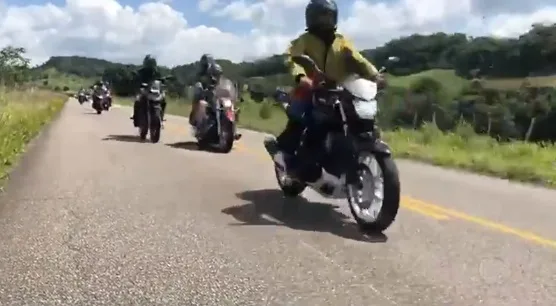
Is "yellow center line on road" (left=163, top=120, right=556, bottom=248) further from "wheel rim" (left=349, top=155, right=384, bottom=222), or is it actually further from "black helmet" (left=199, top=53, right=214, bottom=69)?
"black helmet" (left=199, top=53, right=214, bottom=69)

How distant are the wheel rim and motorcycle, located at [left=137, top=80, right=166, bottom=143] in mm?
10759

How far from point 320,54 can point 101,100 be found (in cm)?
3813

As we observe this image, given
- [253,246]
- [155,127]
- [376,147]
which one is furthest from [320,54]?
[155,127]

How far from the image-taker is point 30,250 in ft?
17.9

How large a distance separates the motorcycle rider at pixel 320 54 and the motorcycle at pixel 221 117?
714 centimetres

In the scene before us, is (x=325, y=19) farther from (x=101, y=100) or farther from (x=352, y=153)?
(x=101, y=100)

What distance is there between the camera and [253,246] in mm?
5590

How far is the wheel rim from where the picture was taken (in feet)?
19.9

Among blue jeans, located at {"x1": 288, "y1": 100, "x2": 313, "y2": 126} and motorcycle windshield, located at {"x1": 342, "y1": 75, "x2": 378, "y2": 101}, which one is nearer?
motorcycle windshield, located at {"x1": 342, "y1": 75, "x2": 378, "y2": 101}

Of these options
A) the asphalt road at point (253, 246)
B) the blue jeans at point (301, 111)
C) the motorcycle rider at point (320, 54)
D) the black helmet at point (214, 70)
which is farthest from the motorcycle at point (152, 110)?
the blue jeans at point (301, 111)

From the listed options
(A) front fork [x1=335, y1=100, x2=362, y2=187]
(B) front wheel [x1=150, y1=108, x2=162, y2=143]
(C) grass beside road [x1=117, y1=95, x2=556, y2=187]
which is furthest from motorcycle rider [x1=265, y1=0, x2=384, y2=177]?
(B) front wheel [x1=150, y1=108, x2=162, y2=143]

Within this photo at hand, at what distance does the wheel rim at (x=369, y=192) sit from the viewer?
19.9 feet

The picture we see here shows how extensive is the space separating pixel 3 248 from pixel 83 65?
173698mm

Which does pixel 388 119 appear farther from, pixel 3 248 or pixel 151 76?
pixel 3 248
